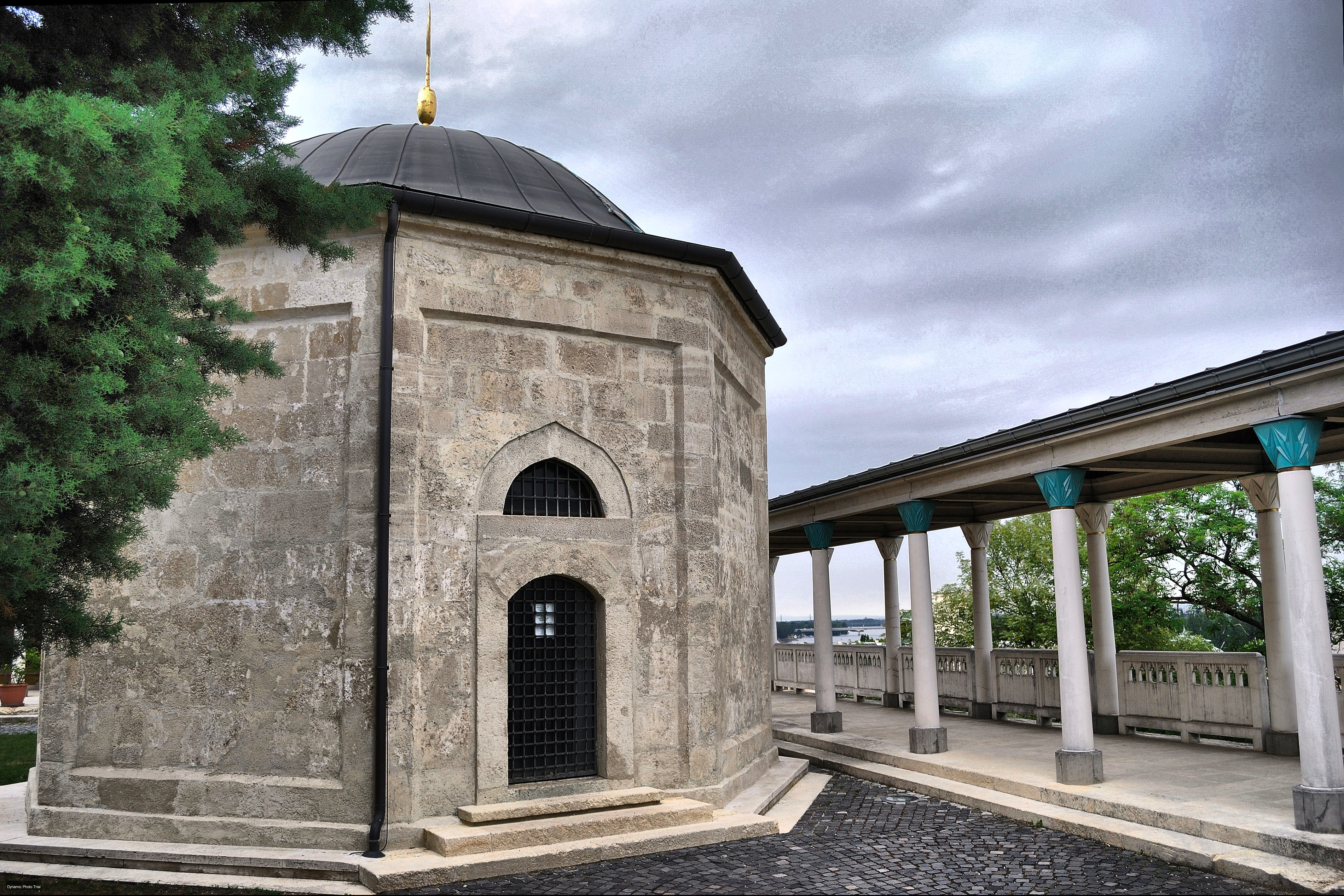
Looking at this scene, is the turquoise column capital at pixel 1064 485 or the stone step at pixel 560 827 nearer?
the stone step at pixel 560 827

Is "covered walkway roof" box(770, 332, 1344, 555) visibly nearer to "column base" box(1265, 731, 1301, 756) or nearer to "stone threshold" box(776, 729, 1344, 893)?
"column base" box(1265, 731, 1301, 756)

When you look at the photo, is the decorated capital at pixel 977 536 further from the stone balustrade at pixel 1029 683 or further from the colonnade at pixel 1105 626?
the stone balustrade at pixel 1029 683

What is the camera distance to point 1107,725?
44.4ft

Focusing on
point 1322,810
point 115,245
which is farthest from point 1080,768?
point 115,245

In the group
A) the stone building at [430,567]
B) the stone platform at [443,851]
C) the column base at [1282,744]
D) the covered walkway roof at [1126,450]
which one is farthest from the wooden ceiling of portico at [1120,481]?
the stone platform at [443,851]

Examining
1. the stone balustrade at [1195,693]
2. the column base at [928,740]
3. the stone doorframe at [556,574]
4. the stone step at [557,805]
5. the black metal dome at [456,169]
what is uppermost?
the black metal dome at [456,169]

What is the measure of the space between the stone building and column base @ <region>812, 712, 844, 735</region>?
5.06 meters

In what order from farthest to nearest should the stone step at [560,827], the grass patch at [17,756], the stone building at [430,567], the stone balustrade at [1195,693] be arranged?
the grass patch at [17,756]
the stone balustrade at [1195,693]
the stone building at [430,567]
the stone step at [560,827]

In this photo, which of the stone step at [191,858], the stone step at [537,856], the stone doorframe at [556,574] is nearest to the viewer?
the stone step at [537,856]

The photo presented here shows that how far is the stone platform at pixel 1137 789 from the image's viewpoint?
7172mm

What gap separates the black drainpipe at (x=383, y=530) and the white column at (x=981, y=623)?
11.0 meters

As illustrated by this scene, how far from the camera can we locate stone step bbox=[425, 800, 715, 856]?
766 centimetres

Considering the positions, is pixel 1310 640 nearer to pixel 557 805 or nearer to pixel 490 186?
pixel 557 805

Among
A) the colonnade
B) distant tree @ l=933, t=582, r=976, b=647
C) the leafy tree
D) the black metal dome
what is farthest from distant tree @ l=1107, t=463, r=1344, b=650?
the leafy tree
